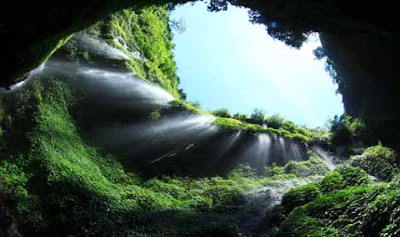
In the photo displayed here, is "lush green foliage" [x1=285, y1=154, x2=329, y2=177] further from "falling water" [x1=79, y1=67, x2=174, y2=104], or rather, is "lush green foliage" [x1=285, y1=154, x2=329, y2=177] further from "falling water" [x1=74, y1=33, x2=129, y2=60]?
"falling water" [x1=74, y1=33, x2=129, y2=60]

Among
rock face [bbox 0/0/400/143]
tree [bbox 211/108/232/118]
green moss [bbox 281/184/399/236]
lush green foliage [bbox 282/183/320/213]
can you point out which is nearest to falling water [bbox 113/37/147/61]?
tree [bbox 211/108/232/118]

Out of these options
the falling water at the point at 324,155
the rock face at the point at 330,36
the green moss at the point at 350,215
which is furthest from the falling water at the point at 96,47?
the green moss at the point at 350,215

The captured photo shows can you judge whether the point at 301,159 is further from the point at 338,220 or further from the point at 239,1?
the point at 338,220

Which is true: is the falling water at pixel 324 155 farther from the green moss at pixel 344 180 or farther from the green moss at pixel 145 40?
the green moss at pixel 145 40

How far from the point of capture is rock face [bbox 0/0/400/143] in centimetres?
970

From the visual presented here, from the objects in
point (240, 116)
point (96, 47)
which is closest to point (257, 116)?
point (240, 116)

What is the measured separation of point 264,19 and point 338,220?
1021 centimetres

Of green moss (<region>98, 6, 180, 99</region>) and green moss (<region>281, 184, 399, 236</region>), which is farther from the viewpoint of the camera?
green moss (<region>98, 6, 180, 99</region>)

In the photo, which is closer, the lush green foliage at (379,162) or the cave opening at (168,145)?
the cave opening at (168,145)

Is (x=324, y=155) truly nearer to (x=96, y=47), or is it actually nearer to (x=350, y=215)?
(x=350, y=215)

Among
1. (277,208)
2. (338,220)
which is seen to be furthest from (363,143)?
(338,220)

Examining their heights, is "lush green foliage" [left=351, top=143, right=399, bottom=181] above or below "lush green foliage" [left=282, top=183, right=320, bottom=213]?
above

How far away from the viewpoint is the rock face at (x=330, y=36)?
382 inches

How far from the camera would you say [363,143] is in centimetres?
2058
